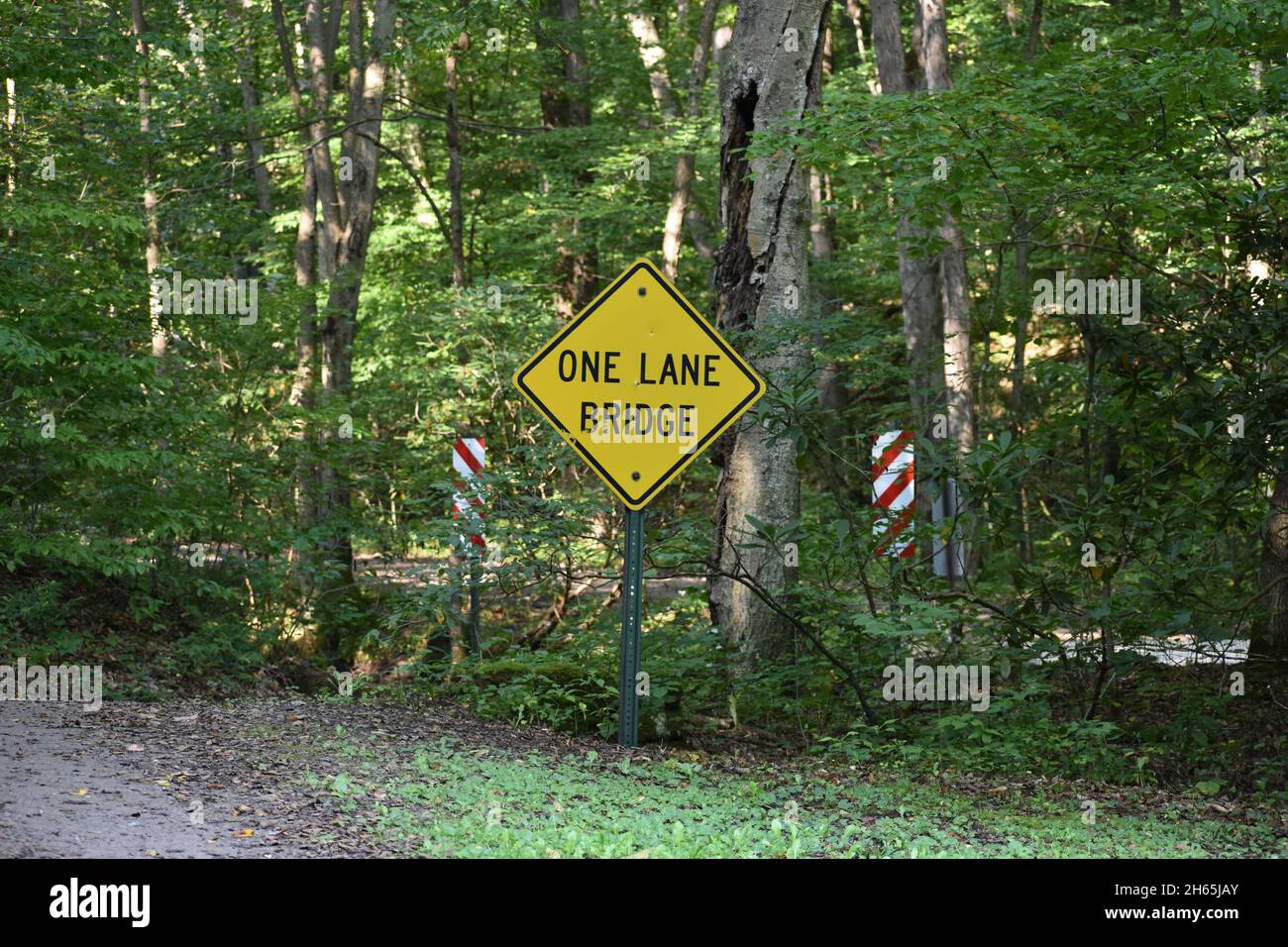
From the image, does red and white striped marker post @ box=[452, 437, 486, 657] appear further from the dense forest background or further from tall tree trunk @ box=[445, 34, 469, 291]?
tall tree trunk @ box=[445, 34, 469, 291]

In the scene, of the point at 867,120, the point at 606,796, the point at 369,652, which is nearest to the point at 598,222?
the point at 369,652

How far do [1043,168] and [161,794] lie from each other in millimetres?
6990

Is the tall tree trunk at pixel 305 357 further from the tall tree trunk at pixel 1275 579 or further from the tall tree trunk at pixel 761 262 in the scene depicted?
the tall tree trunk at pixel 1275 579

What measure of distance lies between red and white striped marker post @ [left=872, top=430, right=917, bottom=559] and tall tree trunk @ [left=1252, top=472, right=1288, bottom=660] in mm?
2476

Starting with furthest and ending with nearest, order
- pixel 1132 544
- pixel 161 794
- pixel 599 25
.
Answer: pixel 599 25 → pixel 1132 544 → pixel 161 794

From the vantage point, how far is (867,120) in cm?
915

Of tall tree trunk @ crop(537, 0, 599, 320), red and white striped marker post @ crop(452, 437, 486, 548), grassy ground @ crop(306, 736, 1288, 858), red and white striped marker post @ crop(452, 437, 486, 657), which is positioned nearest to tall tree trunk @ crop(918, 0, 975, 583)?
tall tree trunk @ crop(537, 0, 599, 320)

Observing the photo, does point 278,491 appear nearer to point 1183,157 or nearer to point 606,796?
point 606,796

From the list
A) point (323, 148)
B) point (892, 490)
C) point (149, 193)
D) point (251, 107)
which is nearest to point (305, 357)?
point (149, 193)

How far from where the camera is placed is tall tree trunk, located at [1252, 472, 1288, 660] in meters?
9.29

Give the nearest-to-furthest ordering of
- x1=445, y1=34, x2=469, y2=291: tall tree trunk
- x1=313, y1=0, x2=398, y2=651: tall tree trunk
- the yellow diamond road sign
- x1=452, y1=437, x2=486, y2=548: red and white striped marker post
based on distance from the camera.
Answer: the yellow diamond road sign, x1=452, y1=437, x2=486, y2=548: red and white striped marker post, x1=313, y1=0, x2=398, y2=651: tall tree trunk, x1=445, y1=34, x2=469, y2=291: tall tree trunk

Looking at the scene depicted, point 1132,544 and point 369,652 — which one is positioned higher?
point 1132,544

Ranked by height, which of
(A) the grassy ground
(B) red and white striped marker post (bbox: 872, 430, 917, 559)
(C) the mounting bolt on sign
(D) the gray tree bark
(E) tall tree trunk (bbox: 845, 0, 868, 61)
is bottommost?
(A) the grassy ground

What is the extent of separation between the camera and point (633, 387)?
7781 millimetres
